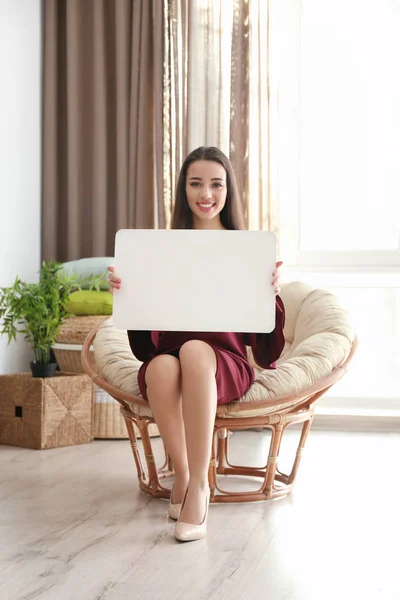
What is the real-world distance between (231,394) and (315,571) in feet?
1.92

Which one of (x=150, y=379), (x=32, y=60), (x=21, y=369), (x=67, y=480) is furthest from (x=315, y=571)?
(x=32, y=60)

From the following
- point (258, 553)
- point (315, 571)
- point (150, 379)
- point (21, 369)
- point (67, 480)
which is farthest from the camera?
point (21, 369)

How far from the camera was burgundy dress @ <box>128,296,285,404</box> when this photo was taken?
7.11 ft

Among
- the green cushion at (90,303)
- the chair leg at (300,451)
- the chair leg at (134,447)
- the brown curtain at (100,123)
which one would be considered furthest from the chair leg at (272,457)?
the brown curtain at (100,123)

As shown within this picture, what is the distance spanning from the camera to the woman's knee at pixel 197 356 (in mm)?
2033

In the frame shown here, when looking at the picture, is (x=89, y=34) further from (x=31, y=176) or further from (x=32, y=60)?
(x=31, y=176)

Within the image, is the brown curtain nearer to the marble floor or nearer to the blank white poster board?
the marble floor

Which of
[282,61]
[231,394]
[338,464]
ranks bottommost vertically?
[338,464]

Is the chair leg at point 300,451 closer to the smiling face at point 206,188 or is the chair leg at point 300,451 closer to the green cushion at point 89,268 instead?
the smiling face at point 206,188

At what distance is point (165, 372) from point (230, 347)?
274 mm

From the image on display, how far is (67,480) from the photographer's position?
259 cm

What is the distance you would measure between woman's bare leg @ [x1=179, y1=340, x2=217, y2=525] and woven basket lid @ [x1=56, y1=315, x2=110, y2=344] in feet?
4.55

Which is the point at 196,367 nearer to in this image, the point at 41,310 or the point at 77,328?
the point at 41,310

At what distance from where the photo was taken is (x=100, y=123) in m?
3.90
